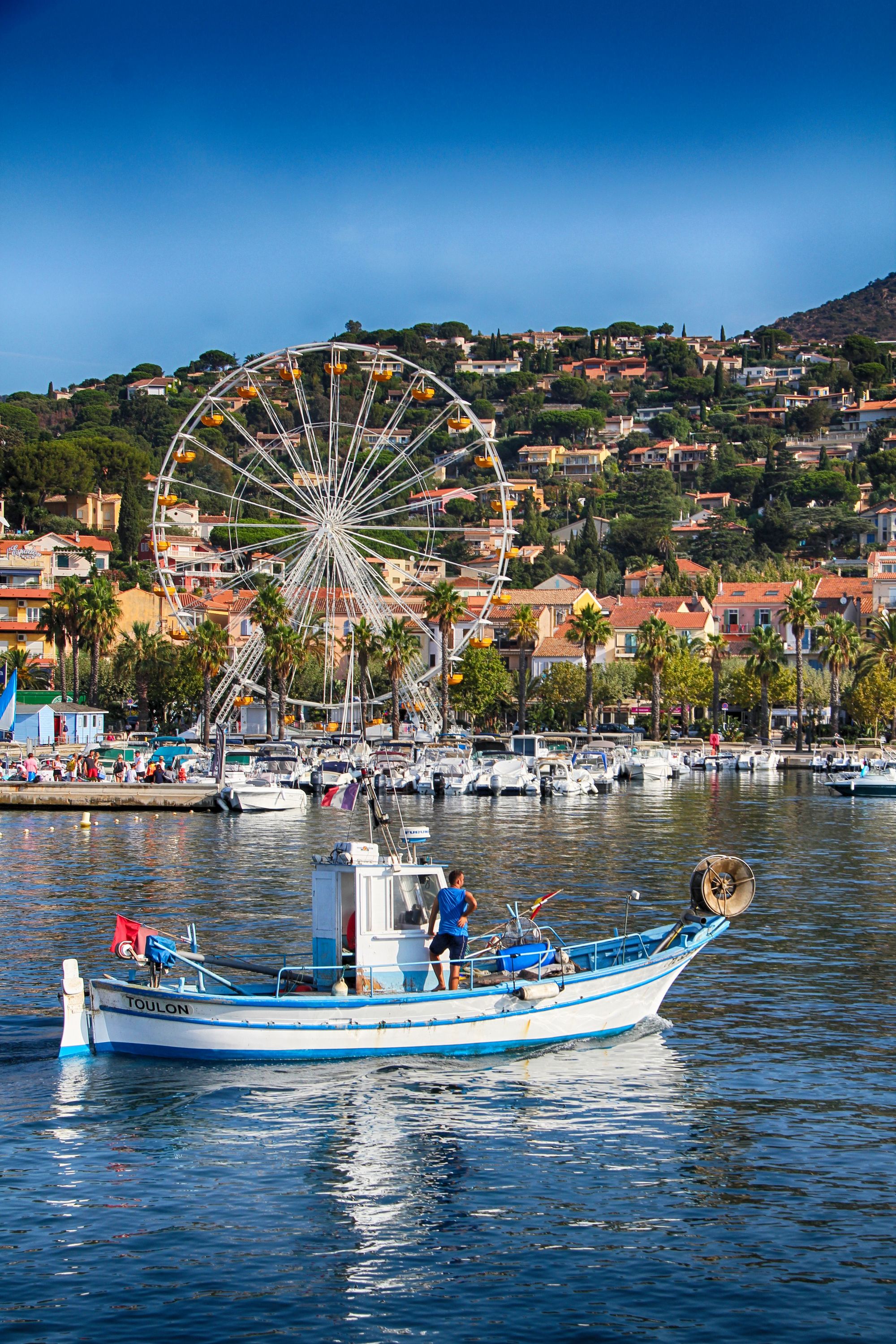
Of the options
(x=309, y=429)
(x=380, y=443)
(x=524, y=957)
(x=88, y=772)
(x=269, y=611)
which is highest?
(x=380, y=443)

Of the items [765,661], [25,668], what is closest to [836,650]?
[765,661]

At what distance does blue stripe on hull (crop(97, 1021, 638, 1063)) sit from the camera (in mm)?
23500

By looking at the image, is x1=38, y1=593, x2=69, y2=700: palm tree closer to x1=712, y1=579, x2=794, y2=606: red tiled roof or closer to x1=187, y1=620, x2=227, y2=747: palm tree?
x1=187, y1=620, x2=227, y2=747: palm tree

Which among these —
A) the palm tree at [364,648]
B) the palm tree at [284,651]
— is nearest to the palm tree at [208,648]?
the palm tree at [284,651]

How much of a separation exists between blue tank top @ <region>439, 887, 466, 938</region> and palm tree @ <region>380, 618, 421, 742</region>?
236 feet

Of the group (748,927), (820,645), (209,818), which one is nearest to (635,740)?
(820,645)

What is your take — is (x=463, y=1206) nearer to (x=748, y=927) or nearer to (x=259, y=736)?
(x=748, y=927)

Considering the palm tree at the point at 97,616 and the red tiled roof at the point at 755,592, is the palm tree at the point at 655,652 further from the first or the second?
the red tiled roof at the point at 755,592

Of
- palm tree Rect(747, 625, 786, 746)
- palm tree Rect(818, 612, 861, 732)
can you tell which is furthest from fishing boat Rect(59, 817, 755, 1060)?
palm tree Rect(818, 612, 861, 732)

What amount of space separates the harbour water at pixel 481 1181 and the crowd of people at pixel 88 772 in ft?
149

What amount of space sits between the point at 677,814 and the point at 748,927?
32468 millimetres

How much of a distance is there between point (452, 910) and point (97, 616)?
270 feet

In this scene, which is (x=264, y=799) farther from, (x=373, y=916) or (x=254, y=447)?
(x=373, y=916)

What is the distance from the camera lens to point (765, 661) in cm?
11694
